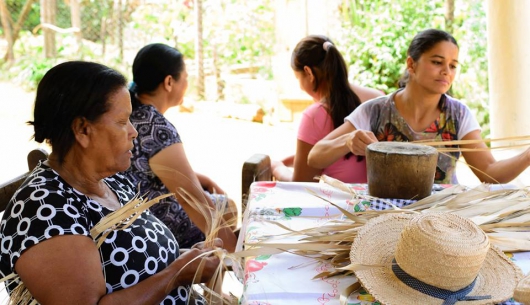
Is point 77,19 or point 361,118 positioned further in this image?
point 77,19

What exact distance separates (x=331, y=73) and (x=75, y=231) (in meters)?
2.16

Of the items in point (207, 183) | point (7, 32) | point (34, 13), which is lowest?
point (207, 183)

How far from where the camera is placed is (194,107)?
9.81 meters

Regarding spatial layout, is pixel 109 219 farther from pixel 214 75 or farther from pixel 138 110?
pixel 214 75

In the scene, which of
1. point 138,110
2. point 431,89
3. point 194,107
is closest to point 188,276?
point 138,110

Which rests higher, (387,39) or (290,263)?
(387,39)

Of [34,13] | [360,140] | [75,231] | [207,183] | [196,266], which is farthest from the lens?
[34,13]

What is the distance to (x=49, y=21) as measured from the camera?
10234 mm

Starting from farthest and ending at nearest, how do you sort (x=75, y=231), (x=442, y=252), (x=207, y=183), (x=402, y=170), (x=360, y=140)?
(x=207, y=183), (x=360, y=140), (x=402, y=170), (x=75, y=231), (x=442, y=252)

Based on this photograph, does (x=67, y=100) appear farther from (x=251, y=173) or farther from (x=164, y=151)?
(x=251, y=173)

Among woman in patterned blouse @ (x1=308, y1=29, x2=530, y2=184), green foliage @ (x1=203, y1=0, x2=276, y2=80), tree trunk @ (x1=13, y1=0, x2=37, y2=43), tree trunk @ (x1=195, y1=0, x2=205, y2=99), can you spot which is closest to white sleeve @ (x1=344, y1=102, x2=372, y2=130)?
woman in patterned blouse @ (x1=308, y1=29, x2=530, y2=184)

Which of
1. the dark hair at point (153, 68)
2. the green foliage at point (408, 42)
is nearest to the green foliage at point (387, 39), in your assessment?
the green foliage at point (408, 42)

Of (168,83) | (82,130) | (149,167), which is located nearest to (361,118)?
(168,83)

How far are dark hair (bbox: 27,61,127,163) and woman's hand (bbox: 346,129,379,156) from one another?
123 centimetres
